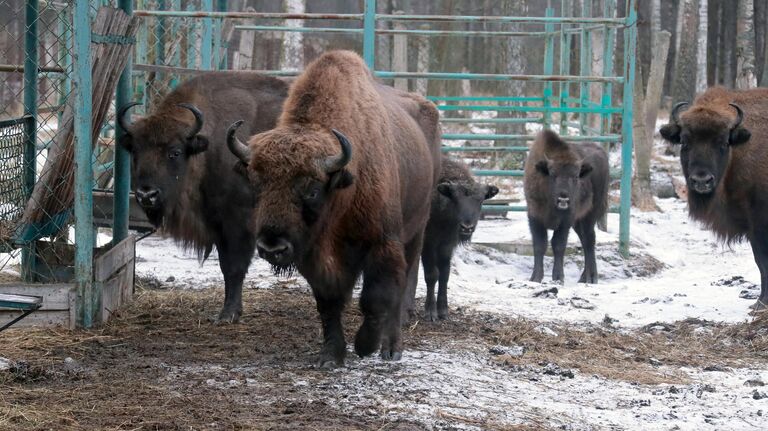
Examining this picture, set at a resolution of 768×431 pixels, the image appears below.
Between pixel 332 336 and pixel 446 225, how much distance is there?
2992 mm

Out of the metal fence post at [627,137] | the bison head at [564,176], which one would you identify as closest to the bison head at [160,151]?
the bison head at [564,176]

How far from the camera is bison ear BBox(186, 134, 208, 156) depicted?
320 inches

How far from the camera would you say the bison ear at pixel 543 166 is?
12406mm

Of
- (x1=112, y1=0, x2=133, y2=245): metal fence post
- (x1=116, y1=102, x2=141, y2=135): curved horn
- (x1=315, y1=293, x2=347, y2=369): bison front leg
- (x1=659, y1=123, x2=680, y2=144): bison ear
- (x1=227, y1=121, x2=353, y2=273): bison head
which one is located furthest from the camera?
(x1=659, y1=123, x2=680, y2=144): bison ear

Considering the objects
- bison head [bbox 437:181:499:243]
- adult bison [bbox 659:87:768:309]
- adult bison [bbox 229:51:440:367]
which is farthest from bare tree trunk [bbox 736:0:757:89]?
adult bison [bbox 229:51:440:367]

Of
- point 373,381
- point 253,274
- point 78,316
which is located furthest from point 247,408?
point 253,274

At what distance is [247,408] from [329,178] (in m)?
1.28

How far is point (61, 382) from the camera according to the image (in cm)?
594

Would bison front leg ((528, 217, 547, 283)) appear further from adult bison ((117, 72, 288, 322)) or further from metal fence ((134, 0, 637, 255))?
adult bison ((117, 72, 288, 322))

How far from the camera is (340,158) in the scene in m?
5.70

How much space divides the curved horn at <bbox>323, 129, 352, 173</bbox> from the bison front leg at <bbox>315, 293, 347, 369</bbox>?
3.35 ft

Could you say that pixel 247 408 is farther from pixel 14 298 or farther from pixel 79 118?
pixel 79 118

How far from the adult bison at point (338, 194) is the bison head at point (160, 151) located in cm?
165

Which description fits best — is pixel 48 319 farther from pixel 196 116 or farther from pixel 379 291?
pixel 379 291
